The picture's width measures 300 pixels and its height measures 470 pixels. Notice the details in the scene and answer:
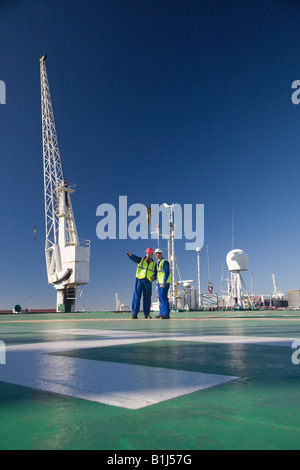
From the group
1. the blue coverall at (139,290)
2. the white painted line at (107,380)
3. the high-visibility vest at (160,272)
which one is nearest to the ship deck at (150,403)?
the white painted line at (107,380)

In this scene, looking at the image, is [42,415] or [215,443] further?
[42,415]

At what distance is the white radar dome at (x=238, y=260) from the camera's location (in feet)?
104

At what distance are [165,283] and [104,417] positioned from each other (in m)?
9.96

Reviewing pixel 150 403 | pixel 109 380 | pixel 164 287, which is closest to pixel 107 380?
pixel 109 380

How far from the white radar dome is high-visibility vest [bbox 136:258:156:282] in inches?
836

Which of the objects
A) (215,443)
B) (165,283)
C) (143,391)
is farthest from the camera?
(165,283)

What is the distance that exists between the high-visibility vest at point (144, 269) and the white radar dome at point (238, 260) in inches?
836

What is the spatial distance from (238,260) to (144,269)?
21474 millimetres

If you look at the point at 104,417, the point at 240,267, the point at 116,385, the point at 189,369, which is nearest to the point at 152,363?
the point at 189,369

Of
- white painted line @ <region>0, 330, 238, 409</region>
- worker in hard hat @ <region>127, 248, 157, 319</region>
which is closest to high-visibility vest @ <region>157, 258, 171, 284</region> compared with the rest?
worker in hard hat @ <region>127, 248, 157, 319</region>

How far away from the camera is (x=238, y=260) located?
31.5 m

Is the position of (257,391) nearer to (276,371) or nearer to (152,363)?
(276,371)

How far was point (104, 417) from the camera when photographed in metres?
1.35

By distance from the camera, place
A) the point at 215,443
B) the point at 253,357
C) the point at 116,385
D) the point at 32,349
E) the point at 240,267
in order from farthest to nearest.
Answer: the point at 240,267 → the point at 32,349 → the point at 253,357 → the point at 116,385 → the point at 215,443
